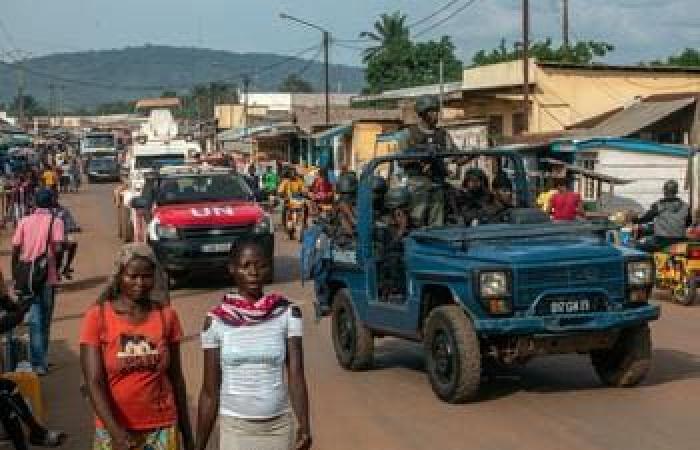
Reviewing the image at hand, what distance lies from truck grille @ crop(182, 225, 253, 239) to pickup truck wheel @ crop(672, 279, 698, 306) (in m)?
6.75

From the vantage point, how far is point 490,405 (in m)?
9.92

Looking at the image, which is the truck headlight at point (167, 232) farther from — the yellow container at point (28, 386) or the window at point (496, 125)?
the window at point (496, 125)

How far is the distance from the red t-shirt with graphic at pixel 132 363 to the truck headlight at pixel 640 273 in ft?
18.2

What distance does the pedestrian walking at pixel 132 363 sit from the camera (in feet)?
17.2

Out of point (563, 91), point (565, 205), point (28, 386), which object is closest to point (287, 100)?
point (563, 91)

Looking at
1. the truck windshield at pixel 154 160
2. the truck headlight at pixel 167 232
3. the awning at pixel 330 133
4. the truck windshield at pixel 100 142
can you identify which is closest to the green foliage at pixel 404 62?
Answer: the truck windshield at pixel 100 142

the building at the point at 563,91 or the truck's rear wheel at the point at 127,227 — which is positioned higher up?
the building at the point at 563,91

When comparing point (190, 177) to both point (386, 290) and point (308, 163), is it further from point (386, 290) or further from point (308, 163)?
point (308, 163)

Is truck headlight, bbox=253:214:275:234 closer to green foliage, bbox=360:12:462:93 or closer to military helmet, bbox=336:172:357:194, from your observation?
military helmet, bbox=336:172:357:194

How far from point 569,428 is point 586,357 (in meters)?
3.54

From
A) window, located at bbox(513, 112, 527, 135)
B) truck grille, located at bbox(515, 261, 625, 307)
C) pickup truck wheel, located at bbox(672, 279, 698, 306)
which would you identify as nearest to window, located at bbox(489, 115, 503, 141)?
window, located at bbox(513, 112, 527, 135)

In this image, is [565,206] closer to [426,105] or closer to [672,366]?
[672,366]

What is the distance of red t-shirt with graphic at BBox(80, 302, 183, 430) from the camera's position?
5.27 metres

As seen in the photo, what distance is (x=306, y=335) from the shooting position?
572 inches
